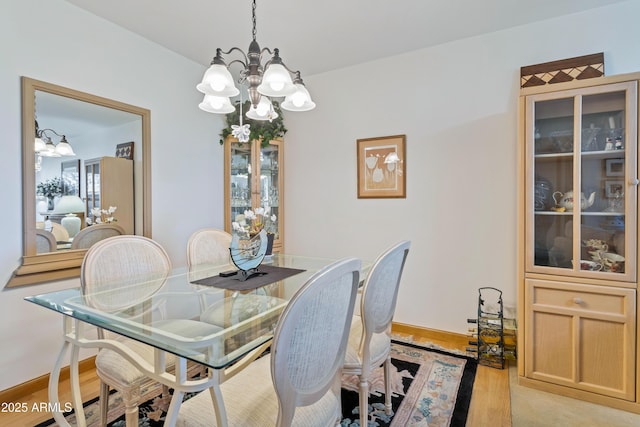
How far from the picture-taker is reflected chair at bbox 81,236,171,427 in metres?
1.29

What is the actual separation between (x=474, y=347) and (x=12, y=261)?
325 cm

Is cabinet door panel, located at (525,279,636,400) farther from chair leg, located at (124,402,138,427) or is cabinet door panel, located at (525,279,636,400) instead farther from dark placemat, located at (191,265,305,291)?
chair leg, located at (124,402,138,427)

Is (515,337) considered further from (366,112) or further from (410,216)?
(366,112)

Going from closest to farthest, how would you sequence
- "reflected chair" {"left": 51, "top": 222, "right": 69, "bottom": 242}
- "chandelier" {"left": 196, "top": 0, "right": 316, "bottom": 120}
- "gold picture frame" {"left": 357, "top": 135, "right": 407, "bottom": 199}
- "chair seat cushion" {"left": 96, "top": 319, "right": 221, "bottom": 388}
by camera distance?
"chair seat cushion" {"left": 96, "top": 319, "right": 221, "bottom": 388} < "chandelier" {"left": 196, "top": 0, "right": 316, "bottom": 120} < "reflected chair" {"left": 51, "top": 222, "right": 69, "bottom": 242} < "gold picture frame" {"left": 357, "top": 135, "right": 407, "bottom": 199}

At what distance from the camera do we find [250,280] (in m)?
1.77

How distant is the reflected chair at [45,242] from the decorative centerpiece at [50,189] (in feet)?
0.52

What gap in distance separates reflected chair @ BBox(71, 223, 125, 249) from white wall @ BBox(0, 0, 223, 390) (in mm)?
269

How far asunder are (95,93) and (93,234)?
40.6 inches

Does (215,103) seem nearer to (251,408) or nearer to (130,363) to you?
(130,363)

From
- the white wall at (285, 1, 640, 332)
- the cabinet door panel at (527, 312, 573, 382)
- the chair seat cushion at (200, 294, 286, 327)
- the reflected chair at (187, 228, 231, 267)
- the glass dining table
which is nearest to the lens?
the glass dining table

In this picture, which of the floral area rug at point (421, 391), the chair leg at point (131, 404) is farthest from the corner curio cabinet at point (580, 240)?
the chair leg at point (131, 404)

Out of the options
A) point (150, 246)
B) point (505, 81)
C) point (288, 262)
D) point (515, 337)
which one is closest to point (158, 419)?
point (150, 246)

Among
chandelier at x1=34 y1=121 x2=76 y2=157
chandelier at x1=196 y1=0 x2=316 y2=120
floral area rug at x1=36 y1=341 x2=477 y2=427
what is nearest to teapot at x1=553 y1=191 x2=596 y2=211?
floral area rug at x1=36 y1=341 x2=477 y2=427

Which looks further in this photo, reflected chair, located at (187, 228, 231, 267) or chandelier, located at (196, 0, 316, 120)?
reflected chair, located at (187, 228, 231, 267)
